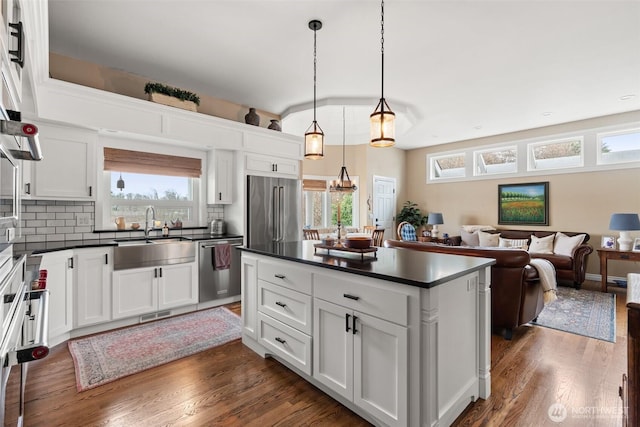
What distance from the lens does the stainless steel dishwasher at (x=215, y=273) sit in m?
3.88

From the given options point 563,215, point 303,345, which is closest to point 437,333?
point 303,345

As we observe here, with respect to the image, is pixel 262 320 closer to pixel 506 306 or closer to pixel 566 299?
pixel 506 306

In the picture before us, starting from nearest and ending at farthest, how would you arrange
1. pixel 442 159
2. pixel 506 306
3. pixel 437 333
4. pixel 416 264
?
pixel 437 333 < pixel 416 264 < pixel 506 306 < pixel 442 159

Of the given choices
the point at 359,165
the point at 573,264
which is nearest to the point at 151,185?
the point at 359,165

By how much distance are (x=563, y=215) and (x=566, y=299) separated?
7.30 ft

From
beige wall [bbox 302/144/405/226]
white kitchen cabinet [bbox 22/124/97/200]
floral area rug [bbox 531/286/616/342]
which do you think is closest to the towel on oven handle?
white kitchen cabinet [bbox 22/124/97/200]

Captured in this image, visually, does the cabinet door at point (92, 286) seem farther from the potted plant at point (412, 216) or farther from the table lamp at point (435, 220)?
the potted plant at point (412, 216)

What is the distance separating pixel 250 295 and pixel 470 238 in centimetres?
526

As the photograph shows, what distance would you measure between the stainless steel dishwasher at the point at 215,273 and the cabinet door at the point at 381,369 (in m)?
2.63

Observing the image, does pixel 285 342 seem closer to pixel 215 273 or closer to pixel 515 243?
pixel 215 273

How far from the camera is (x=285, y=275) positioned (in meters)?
2.33

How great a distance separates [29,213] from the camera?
3135mm

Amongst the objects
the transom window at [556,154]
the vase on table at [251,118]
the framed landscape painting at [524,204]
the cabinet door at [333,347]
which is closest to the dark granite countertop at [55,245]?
the vase on table at [251,118]

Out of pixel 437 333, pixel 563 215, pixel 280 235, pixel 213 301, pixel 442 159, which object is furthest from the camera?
pixel 442 159
